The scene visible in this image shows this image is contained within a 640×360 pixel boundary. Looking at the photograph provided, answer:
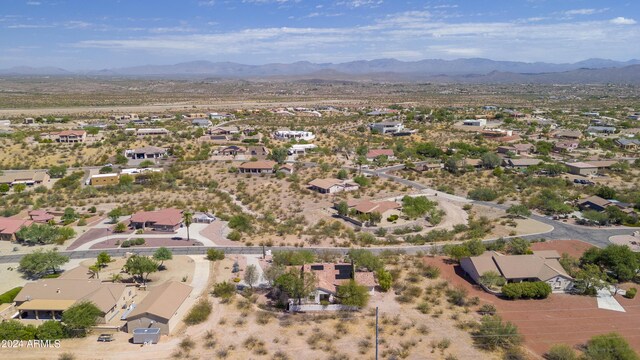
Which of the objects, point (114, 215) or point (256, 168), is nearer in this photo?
point (114, 215)

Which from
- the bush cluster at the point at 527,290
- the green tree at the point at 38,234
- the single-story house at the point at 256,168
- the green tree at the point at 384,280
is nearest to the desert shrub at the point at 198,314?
the green tree at the point at 384,280

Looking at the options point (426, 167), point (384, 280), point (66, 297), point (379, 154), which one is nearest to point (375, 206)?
point (384, 280)

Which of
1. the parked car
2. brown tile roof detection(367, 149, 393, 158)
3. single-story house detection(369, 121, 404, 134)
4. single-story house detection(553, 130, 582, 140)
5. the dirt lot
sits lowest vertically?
the dirt lot

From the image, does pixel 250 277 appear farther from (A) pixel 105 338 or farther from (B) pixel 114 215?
(B) pixel 114 215

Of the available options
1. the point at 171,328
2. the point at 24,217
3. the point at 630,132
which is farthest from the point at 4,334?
the point at 630,132


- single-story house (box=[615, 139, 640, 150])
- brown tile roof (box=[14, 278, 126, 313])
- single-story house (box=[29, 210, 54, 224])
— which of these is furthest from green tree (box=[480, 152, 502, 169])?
single-story house (box=[29, 210, 54, 224])

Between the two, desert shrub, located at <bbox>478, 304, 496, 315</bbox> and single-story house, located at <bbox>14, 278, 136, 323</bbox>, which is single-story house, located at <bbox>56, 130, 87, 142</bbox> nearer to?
single-story house, located at <bbox>14, 278, 136, 323</bbox>
